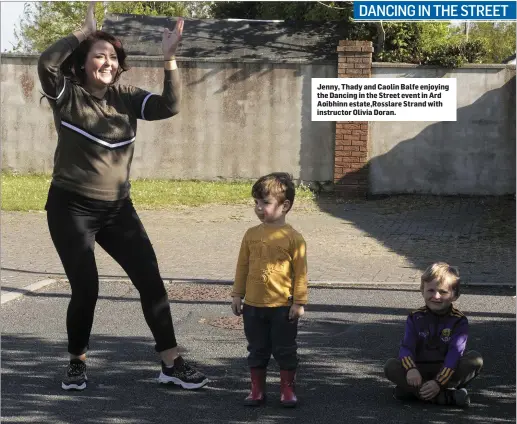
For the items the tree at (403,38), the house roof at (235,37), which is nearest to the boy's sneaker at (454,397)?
the tree at (403,38)

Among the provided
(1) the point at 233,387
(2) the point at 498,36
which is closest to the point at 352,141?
(1) the point at 233,387

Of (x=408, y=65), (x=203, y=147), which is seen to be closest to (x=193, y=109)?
(x=203, y=147)

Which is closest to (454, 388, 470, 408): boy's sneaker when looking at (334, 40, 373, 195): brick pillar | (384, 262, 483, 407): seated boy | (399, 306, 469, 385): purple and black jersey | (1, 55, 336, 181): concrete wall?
(384, 262, 483, 407): seated boy

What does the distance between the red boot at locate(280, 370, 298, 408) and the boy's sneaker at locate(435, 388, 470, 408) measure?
2.61ft

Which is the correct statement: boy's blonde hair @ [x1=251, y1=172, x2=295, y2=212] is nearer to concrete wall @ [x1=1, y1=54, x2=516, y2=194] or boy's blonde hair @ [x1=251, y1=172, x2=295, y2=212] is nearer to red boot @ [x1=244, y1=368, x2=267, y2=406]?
red boot @ [x1=244, y1=368, x2=267, y2=406]

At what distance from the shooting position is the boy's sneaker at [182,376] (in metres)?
5.77

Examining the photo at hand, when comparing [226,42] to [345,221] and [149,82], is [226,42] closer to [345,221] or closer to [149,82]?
[149,82]

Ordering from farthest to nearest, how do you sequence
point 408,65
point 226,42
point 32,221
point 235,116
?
point 226,42
point 235,116
point 408,65
point 32,221

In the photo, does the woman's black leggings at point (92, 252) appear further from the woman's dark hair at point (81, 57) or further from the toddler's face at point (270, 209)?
the toddler's face at point (270, 209)

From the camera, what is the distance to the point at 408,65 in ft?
60.7

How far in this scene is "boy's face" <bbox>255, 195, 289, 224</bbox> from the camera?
5.44 m

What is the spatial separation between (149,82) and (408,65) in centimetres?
522

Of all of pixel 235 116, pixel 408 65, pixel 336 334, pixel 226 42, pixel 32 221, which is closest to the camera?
pixel 336 334

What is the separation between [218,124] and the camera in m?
19.9
